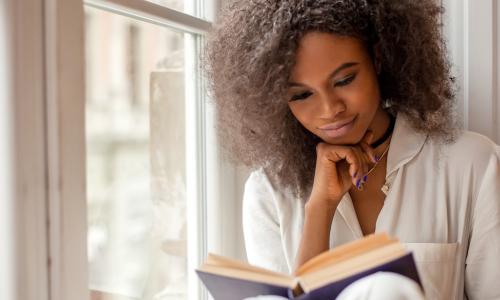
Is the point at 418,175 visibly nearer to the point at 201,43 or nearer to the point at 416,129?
the point at 416,129

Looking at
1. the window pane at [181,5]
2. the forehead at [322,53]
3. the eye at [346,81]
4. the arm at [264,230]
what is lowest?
the arm at [264,230]

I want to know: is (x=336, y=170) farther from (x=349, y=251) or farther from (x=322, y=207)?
(x=349, y=251)

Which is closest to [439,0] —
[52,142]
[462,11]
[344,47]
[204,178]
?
[462,11]

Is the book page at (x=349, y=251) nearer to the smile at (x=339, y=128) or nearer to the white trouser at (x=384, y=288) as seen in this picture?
the white trouser at (x=384, y=288)

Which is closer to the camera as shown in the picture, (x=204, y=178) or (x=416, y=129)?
(x=416, y=129)

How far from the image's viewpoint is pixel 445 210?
106 centimetres

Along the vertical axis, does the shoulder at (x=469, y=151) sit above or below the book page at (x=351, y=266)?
above

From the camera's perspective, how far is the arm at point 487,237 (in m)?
1.01

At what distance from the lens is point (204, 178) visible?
1.41m

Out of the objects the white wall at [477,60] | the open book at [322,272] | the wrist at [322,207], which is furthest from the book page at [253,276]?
the white wall at [477,60]

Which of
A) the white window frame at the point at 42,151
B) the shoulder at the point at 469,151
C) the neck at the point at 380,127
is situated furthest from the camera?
the neck at the point at 380,127

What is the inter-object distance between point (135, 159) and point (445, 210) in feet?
2.08

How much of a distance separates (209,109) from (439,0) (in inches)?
24.0

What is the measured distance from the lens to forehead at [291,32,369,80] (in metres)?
0.93
